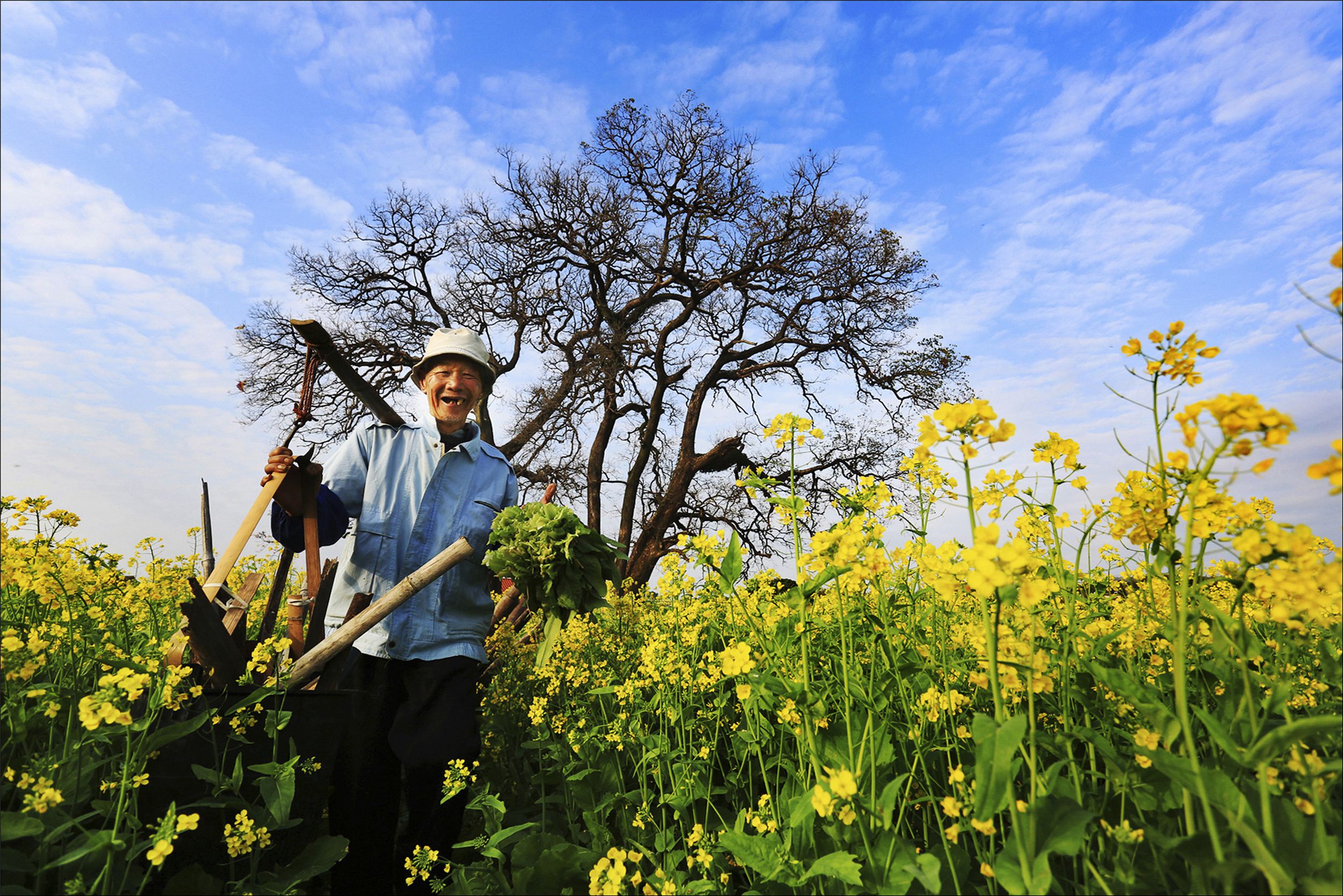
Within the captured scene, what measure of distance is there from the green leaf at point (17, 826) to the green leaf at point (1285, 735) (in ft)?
7.29

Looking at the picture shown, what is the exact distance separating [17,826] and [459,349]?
6.94 feet

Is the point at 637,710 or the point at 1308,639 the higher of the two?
the point at 1308,639

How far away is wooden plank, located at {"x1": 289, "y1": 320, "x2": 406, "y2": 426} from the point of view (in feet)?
8.13

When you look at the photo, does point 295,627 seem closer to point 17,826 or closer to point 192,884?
point 192,884

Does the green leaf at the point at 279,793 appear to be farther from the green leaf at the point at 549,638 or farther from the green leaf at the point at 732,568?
the green leaf at the point at 732,568

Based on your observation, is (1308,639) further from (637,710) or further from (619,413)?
(619,413)

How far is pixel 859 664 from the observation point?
2.08 metres

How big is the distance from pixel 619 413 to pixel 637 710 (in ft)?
41.4

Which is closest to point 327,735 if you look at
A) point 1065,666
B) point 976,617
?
point 1065,666

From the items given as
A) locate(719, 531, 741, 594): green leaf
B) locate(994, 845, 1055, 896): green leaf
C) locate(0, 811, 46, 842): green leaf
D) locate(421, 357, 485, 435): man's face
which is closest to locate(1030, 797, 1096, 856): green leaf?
locate(994, 845, 1055, 896): green leaf

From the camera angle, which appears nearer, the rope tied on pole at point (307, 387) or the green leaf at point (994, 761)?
the green leaf at point (994, 761)

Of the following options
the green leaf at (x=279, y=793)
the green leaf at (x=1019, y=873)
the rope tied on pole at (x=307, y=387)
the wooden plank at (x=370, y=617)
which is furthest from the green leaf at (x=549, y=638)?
the green leaf at (x=1019, y=873)

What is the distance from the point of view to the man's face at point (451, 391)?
3.10 meters

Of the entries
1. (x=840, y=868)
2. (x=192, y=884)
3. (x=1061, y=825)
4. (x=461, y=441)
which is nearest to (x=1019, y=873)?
(x=1061, y=825)
